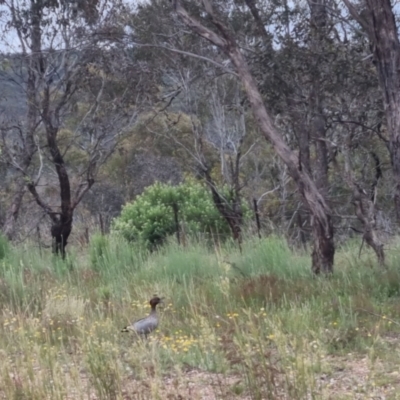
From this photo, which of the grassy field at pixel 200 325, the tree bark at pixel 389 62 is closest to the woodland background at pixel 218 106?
the tree bark at pixel 389 62

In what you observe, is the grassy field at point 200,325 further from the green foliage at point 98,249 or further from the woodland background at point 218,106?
the woodland background at point 218,106

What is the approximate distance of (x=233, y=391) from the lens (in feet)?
15.2

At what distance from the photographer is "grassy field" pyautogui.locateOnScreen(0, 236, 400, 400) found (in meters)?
4.27

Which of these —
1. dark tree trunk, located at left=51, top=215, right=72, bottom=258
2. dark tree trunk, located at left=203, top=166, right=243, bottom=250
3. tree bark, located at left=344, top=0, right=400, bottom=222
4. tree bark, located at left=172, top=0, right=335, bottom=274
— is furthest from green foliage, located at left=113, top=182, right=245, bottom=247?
tree bark, located at left=344, top=0, right=400, bottom=222

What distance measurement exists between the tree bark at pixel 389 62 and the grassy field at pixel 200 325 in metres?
1.58

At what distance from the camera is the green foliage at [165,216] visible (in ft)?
53.4

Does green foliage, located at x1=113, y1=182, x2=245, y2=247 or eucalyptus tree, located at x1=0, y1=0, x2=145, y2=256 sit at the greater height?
eucalyptus tree, located at x1=0, y1=0, x2=145, y2=256

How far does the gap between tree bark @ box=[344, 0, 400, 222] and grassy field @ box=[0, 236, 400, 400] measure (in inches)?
62.0

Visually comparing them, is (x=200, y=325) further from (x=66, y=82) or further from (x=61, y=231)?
(x=66, y=82)

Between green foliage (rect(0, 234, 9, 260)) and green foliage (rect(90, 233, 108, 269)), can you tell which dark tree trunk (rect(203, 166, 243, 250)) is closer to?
green foliage (rect(90, 233, 108, 269))

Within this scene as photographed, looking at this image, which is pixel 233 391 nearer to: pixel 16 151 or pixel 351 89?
pixel 351 89

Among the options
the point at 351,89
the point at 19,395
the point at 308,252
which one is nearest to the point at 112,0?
the point at 351,89

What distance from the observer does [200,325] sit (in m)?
5.16

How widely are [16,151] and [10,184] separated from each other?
6025 mm
